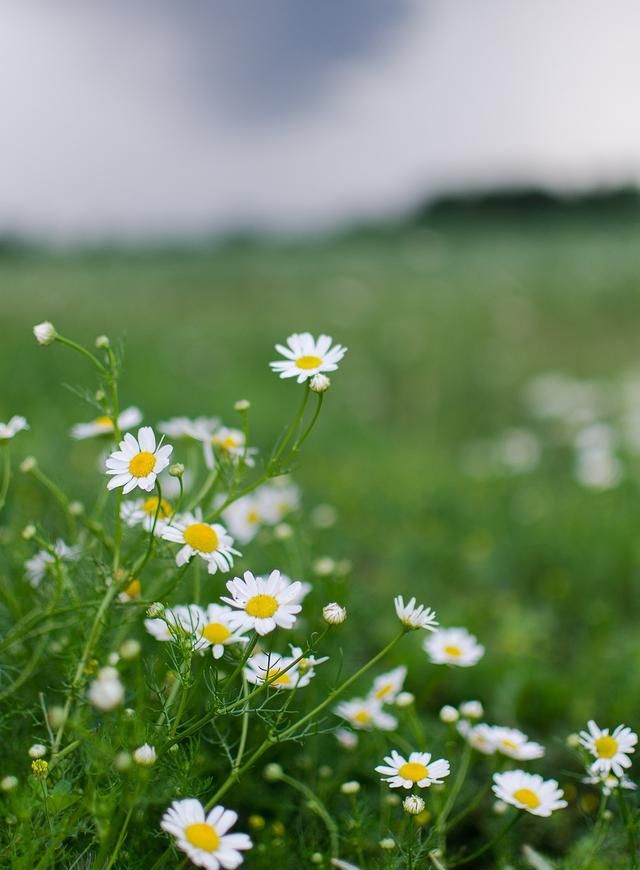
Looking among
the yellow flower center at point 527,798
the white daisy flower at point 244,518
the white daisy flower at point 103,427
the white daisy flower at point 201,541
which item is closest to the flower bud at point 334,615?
the white daisy flower at point 201,541

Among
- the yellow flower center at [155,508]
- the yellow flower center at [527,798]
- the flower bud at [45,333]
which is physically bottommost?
the yellow flower center at [527,798]

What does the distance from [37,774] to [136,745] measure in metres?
0.21

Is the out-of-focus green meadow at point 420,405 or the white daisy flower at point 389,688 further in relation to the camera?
the out-of-focus green meadow at point 420,405

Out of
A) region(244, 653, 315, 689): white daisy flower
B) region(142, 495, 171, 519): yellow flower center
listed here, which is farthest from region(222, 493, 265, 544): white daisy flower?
region(244, 653, 315, 689): white daisy flower

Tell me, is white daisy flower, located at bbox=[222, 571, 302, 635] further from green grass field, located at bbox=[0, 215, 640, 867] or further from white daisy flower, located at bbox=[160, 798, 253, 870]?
green grass field, located at bbox=[0, 215, 640, 867]

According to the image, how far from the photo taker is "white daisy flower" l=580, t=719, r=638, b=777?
118 centimetres

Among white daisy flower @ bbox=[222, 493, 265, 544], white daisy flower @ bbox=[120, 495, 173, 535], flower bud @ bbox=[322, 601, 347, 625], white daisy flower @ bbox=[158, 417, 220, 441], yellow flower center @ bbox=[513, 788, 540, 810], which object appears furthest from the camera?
white daisy flower @ bbox=[222, 493, 265, 544]

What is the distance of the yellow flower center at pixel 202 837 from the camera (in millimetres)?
983

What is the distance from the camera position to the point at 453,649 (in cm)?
154

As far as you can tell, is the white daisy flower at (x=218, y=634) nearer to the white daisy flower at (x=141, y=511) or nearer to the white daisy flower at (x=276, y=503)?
the white daisy flower at (x=141, y=511)

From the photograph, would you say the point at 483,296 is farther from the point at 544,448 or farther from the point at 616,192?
the point at 616,192

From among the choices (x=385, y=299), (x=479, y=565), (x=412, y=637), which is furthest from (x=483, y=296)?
(x=412, y=637)

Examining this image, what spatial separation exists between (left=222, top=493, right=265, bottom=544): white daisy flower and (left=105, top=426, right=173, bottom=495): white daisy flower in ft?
1.92

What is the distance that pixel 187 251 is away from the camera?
10.8 metres
